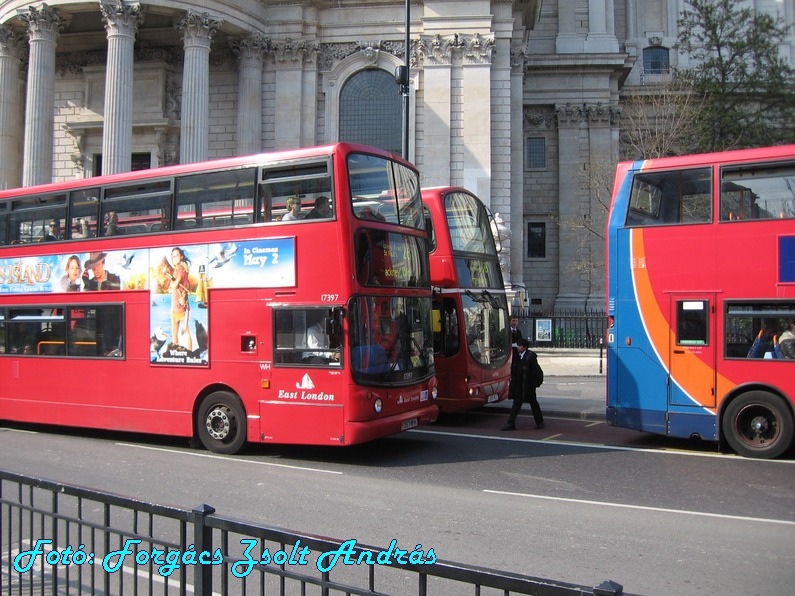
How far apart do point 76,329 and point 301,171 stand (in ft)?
17.0

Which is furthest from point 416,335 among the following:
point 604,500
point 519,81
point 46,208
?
point 519,81

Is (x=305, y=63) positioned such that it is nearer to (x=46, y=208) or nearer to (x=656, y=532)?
(x=46, y=208)

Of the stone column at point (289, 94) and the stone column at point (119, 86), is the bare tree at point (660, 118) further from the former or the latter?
the stone column at point (119, 86)

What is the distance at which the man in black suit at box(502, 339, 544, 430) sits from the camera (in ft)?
43.0

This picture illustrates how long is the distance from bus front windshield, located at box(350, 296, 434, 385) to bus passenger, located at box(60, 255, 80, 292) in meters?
5.49


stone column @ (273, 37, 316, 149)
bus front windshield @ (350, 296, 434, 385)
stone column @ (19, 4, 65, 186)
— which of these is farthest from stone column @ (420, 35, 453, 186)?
bus front windshield @ (350, 296, 434, 385)

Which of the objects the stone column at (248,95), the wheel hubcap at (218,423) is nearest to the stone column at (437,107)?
the stone column at (248,95)

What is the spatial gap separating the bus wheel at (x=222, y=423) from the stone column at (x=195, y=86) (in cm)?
2078

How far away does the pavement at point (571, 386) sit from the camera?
15617mm

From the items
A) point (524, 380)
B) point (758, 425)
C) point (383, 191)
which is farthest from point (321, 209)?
point (758, 425)

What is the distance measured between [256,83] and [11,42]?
34.7 feet

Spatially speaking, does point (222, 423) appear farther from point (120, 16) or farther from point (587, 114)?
point (587, 114)

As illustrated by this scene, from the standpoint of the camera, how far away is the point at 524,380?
1316 centimetres

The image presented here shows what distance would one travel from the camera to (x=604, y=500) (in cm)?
840
